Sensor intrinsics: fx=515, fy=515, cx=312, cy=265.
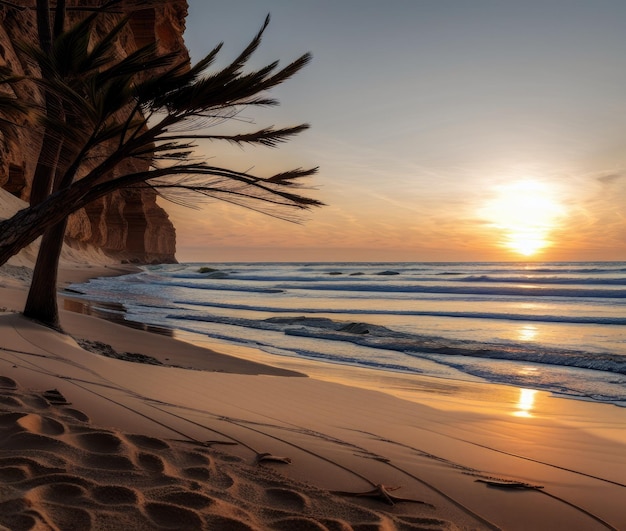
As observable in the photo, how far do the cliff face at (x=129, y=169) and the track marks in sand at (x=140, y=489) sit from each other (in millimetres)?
3907

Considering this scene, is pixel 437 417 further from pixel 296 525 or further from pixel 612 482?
pixel 296 525

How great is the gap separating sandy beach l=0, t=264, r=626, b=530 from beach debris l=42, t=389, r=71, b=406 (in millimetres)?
17

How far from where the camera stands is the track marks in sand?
213 cm

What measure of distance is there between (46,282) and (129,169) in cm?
3892

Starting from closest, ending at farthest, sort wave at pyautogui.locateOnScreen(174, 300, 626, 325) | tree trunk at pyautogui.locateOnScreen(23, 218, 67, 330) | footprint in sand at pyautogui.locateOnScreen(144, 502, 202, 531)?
footprint in sand at pyautogui.locateOnScreen(144, 502, 202, 531) → tree trunk at pyautogui.locateOnScreen(23, 218, 67, 330) → wave at pyautogui.locateOnScreen(174, 300, 626, 325)

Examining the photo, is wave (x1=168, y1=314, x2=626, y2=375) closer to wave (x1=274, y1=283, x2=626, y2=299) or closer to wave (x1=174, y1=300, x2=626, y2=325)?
wave (x1=174, y1=300, x2=626, y2=325)

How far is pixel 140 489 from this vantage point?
2.41m

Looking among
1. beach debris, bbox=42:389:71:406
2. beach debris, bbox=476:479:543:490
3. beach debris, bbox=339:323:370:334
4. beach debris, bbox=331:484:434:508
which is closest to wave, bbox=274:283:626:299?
beach debris, bbox=339:323:370:334

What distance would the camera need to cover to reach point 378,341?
11.4 metres

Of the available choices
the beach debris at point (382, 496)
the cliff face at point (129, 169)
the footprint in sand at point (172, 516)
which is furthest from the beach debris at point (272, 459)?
the cliff face at point (129, 169)

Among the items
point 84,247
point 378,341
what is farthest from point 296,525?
point 84,247

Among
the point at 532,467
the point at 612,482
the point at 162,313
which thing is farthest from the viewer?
the point at 162,313

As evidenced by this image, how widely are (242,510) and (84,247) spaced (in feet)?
179

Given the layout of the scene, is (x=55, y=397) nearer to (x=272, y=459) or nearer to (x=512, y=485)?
(x=272, y=459)
